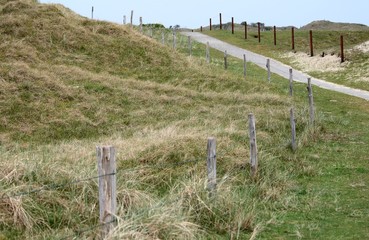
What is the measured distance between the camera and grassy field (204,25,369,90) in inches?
1074

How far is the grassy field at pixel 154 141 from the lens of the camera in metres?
7.32

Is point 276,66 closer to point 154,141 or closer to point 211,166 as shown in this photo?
point 154,141

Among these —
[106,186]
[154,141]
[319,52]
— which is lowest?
[154,141]

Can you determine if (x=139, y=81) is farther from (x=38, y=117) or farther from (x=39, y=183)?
(x=39, y=183)

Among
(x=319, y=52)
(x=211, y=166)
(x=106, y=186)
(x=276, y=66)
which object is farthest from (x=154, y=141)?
(x=319, y=52)

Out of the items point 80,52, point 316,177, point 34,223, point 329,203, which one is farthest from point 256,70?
point 34,223

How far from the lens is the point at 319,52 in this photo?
34.8 meters

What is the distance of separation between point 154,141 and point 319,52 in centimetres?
2567

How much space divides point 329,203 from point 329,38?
3702 centimetres

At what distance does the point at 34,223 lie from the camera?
701 cm

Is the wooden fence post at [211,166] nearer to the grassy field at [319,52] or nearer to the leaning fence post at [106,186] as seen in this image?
the leaning fence post at [106,186]

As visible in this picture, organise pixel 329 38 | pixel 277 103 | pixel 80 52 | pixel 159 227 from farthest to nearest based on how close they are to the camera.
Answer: pixel 329 38 < pixel 80 52 < pixel 277 103 < pixel 159 227

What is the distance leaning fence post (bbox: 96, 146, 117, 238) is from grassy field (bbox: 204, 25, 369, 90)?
19.4 meters

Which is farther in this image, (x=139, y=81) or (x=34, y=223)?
(x=139, y=81)
